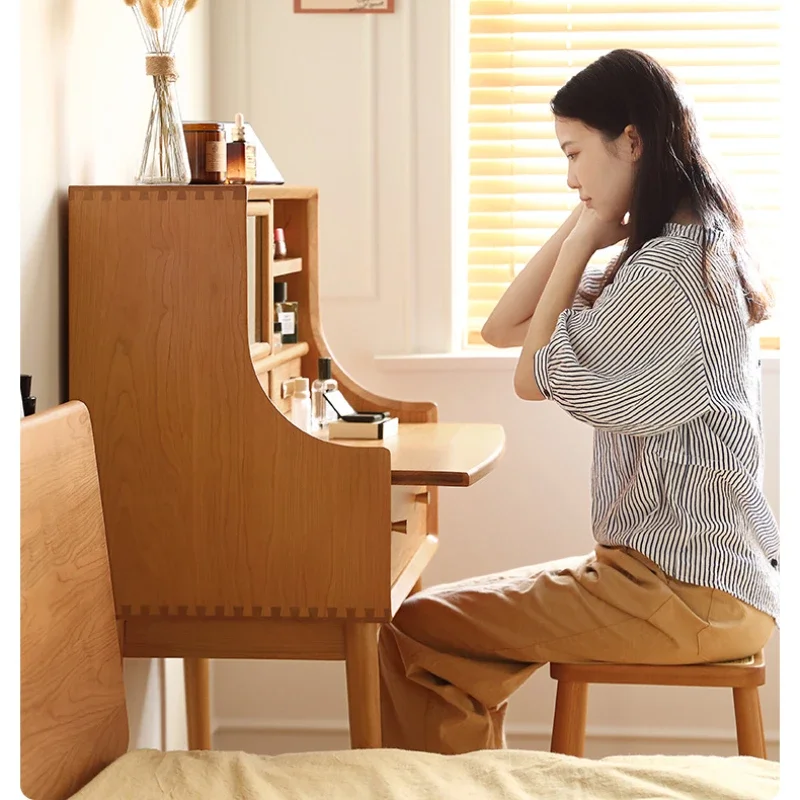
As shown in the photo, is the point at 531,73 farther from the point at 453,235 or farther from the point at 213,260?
the point at 213,260

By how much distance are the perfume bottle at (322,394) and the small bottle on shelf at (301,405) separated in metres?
0.06

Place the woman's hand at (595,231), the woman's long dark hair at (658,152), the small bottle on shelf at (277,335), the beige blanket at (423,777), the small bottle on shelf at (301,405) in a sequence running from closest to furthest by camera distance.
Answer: the beige blanket at (423,777) < the woman's long dark hair at (658,152) < the woman's hand at (595,231) < the small bottle on shelf at (301,405) < the small bottle on shelf at (277,335)

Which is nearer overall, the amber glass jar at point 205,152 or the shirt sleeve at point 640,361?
the shirt sleeve at point 640,361

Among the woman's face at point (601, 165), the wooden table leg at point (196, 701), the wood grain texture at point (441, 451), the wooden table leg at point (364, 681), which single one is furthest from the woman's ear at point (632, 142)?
the wooden table leg at point (196, 701)

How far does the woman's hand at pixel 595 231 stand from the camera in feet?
6.70

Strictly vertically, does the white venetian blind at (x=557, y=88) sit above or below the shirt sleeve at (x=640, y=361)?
above

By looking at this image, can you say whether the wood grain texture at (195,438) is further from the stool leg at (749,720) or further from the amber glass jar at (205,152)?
the stool leg at (749,720)

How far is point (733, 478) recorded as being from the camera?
73.6 inches

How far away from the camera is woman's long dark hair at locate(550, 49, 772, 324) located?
193 cm

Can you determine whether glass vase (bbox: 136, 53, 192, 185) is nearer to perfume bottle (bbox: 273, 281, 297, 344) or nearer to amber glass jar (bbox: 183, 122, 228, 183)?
amber glass jar (bbox: 183, 122, 228, 183)

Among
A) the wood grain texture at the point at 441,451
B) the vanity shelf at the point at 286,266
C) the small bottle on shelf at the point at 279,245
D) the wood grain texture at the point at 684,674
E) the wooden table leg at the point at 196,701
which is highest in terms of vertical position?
the small bottle on shelf at the point at 279,245

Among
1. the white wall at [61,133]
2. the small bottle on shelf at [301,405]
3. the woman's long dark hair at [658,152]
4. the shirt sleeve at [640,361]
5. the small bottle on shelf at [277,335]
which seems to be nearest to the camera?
the white wall at [61,133]

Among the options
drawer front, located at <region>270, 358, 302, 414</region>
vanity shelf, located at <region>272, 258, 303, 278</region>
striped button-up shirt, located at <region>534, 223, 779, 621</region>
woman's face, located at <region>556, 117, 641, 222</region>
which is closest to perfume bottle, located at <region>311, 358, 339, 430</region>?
drawer front, located at <region>270, 358, 302, 414</region>

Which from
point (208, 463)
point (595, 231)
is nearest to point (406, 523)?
point (208, 463)
